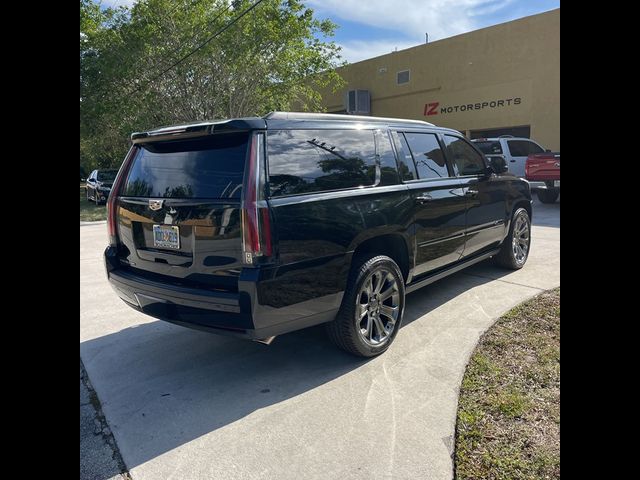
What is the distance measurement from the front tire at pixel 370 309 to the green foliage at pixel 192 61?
1494 centimetres

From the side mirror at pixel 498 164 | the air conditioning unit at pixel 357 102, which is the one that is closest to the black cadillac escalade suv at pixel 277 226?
the side mirror at pixel 498 164

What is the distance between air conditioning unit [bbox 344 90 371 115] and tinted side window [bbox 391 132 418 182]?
773 inches

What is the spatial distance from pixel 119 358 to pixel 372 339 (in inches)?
83.7

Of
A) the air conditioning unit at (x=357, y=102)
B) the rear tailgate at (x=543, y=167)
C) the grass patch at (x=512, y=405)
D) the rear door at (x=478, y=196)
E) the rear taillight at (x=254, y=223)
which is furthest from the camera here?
the air conditioning unit at (x=357, y=102)

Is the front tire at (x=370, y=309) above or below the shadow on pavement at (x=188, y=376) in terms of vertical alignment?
above

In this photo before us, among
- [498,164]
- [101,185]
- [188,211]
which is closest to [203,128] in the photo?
[188,211]

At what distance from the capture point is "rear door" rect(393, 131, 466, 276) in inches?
162

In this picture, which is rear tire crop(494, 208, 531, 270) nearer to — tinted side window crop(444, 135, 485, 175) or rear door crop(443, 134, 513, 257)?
rear door crop(443, 134, 513, 257)

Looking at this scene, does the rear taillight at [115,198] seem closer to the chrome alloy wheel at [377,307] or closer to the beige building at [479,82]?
the chrome alloy wheel at [377,307]

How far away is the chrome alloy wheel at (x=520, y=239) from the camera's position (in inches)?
236

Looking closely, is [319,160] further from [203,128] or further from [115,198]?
[115,198]

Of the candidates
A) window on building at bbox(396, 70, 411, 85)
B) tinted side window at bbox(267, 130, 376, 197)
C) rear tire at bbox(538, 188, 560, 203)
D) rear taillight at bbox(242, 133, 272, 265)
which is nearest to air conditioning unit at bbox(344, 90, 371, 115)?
window on building at bbox(396, 70, 411, 85)
